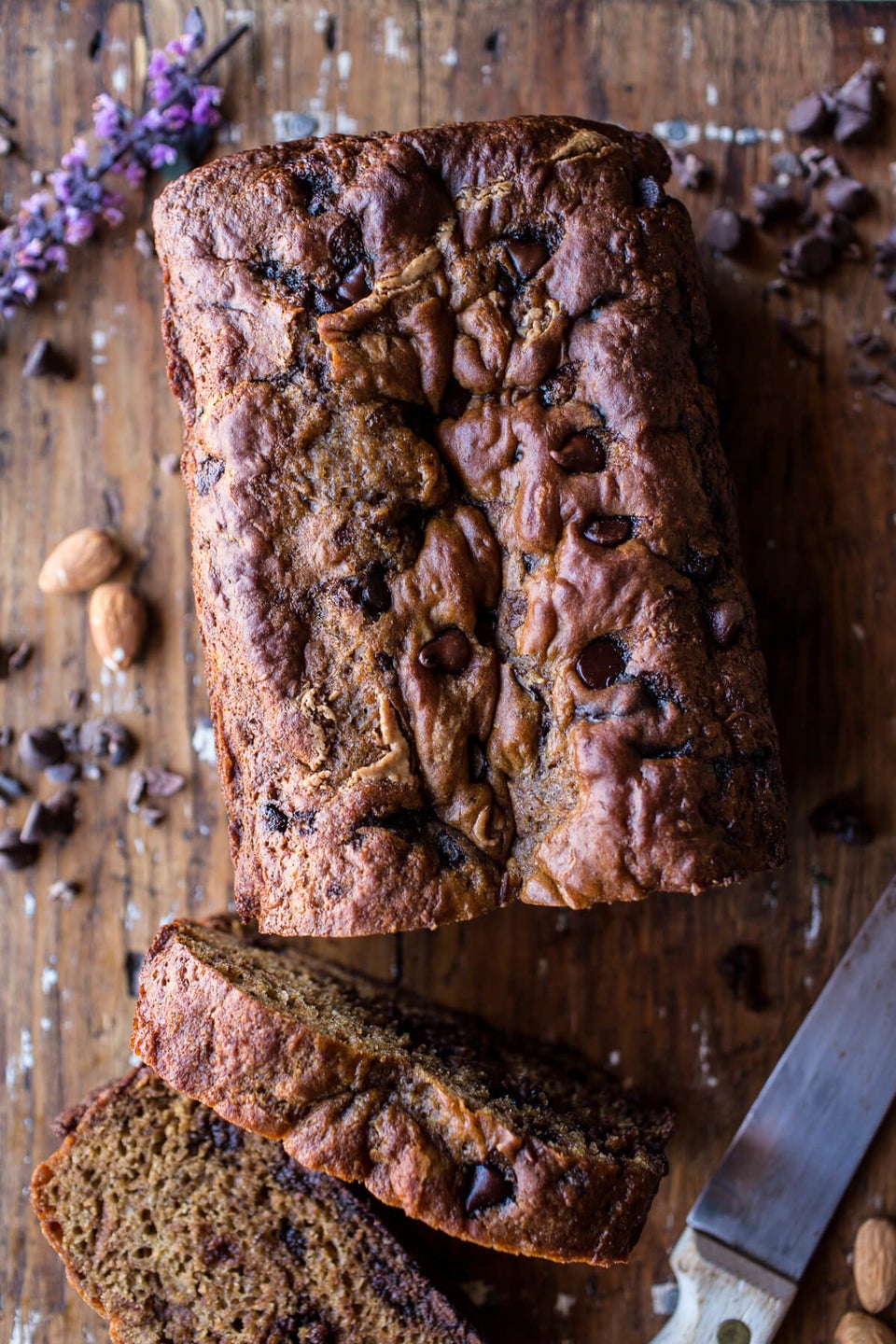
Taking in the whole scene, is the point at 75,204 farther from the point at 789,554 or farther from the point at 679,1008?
the point at 679,1008

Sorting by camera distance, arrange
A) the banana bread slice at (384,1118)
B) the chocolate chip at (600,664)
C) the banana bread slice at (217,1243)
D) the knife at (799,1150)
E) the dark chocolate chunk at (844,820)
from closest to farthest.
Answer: the chocolate chip at (600,664) < the banana bread slice at (384,1118) < the banana bread slice at (217,1243) < the knife at (799,1150) < the dark chocolate chunk at (844,820)

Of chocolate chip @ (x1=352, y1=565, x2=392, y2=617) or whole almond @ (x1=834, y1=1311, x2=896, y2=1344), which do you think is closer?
chocolate chip @ (x1=352, y1=565, x2=392, y2=617)

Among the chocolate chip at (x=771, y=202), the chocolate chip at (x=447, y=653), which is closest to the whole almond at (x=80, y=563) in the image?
the chocolate chip at (x=447, y=653)

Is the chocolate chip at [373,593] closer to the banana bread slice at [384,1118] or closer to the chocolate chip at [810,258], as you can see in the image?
the banana bread slice at [384,1118]

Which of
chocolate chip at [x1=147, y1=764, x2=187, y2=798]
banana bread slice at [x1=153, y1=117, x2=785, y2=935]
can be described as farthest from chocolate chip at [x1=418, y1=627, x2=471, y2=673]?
chocolate chip at [x1=147, y1=764, x2=187, y2=798]

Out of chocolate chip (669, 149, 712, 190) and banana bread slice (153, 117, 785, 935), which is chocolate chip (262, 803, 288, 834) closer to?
banana bread slice (153, 117, 785, 935)

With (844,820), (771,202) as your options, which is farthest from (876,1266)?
(771,202)

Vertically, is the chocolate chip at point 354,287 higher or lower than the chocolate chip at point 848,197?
lower
